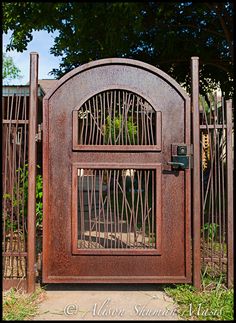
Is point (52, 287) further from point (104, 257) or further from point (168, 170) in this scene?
point (168, 170)

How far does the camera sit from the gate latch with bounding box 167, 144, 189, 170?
338cm

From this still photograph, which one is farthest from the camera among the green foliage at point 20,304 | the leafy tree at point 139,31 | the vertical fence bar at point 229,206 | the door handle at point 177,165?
the leafy tree at point 139,31

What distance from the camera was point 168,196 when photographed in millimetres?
3451

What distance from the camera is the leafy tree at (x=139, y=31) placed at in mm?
5621

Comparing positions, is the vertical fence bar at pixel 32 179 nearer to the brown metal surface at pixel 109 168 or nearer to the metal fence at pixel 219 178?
the brown metal surface at pixel 109 168

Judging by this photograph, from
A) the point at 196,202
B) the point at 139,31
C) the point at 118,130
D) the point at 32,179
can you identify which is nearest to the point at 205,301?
the point at 196,202

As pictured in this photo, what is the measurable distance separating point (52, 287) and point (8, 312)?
69 cm

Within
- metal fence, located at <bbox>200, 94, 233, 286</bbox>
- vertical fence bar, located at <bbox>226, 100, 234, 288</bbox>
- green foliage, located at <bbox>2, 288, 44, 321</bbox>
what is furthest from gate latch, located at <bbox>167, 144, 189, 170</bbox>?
green foliage, located at <bbox>2, 288, 44, 321</bbox>

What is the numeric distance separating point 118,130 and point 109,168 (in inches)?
17.2

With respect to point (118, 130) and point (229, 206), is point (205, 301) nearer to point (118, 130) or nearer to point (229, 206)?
point (229, 206)

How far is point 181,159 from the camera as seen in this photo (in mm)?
3383

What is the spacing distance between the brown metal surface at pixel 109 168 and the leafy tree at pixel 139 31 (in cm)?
219

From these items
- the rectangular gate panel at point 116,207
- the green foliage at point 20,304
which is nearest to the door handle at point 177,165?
the rectangular gate panel at point 116,207

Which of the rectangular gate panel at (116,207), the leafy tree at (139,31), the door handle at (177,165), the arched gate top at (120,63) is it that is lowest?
the rectangular gate panel at (116,207)
